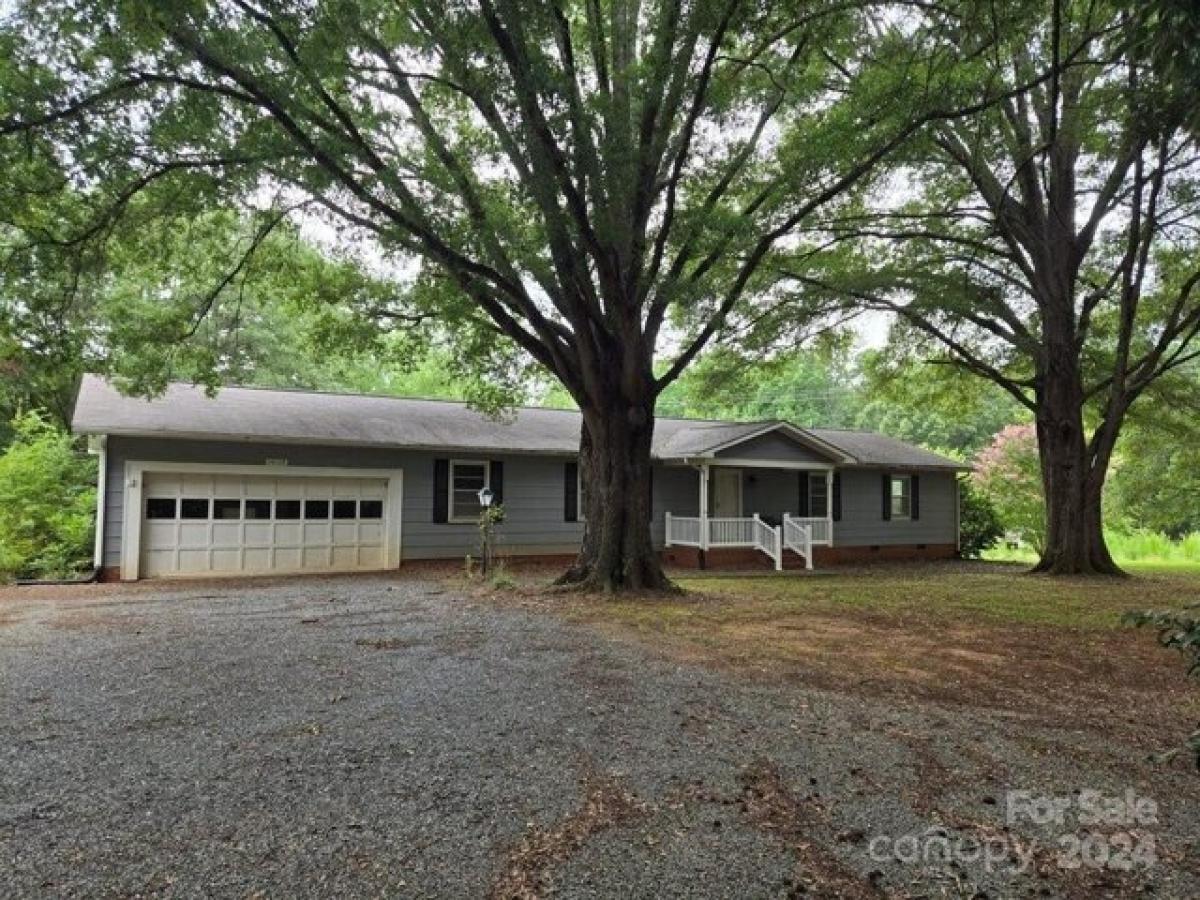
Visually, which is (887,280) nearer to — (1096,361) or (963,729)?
(1096,361)

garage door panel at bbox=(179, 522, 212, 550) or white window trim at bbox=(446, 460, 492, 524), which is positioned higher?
white window trim at bbox=(446, 460, 492, 524)

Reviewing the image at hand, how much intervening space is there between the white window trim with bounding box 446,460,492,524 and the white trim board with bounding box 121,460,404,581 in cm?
95

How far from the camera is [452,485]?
48.0ft

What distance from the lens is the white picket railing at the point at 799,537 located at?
1605 centimetres

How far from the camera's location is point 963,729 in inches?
169

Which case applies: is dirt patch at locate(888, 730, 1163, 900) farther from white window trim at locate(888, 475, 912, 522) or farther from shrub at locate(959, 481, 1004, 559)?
shrub at locate(959, 481, 1004, 559)

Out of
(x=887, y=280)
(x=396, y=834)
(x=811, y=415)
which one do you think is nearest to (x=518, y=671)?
(x=396, y=834)

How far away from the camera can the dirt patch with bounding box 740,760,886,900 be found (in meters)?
2.51

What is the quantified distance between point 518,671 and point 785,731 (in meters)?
2.25

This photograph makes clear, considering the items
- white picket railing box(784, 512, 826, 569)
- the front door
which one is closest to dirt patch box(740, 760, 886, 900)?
white picket railing box(784, 512, 826, 569)

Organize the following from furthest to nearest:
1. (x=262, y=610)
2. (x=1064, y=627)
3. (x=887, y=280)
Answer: (x=887, y=280), (x=262, y=610), (x=1064, y=627)

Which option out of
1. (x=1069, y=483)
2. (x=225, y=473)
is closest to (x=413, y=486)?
(x=225, y=473)

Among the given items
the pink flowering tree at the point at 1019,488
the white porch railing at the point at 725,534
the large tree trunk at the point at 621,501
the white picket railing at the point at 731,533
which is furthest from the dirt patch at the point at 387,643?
the pink flowering tree at the point at 1019,488

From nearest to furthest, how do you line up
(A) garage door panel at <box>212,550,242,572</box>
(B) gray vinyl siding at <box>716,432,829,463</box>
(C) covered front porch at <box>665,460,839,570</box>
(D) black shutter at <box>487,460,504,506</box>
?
(A) garage door panel at <box>212,550,242,572</box> < (D) black shutter at <box>487,460,504,506</box> < (C) covered front porch at <box>665,460,839,570</box> < (B) gray vinyl siding at <box>716,432,829,463</box>
